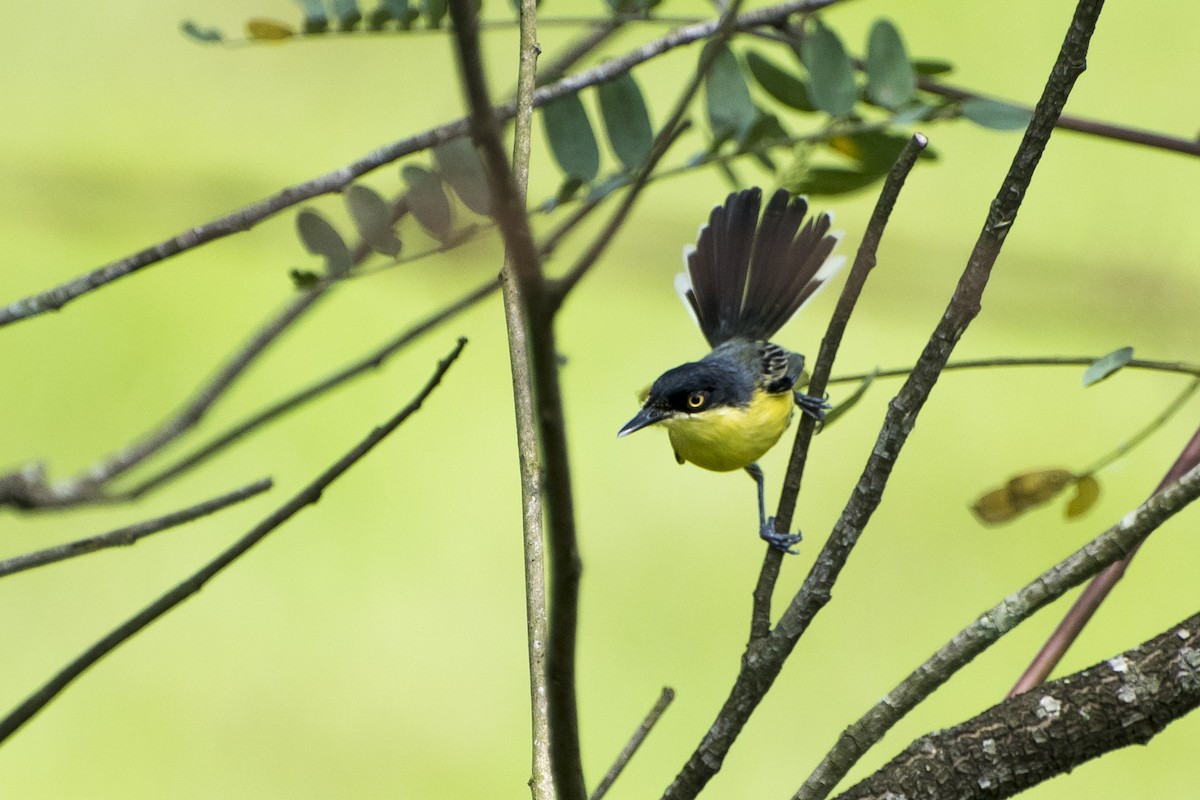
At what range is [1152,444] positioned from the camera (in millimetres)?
2494

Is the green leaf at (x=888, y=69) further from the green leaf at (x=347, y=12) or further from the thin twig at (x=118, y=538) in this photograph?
the thin twig at (x=118, y=538)

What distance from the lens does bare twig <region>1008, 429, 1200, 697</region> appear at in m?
0.82

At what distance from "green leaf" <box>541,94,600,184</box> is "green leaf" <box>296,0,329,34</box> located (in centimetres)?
23

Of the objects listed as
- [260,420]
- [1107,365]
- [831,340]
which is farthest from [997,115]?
[260,420]

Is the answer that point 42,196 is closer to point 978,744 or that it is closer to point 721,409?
point 721,409

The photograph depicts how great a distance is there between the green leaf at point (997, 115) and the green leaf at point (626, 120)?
29cm

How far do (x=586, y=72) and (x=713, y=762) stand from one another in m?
0.59

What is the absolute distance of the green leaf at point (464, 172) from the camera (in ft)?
2.46

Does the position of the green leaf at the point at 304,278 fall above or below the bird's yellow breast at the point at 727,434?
below

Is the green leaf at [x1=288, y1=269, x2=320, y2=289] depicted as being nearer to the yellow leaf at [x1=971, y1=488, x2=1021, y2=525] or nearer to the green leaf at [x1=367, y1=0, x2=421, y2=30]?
the green leaf at [x1=367, y1=0, x2=421, y2=30]

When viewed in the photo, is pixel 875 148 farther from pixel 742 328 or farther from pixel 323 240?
pixel 742 328

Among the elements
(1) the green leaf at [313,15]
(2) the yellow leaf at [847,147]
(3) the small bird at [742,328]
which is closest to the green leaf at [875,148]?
(2) the yellow leaf at [847,147]

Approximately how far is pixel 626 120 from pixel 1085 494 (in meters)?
0.54

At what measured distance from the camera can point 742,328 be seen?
182 centimetres
